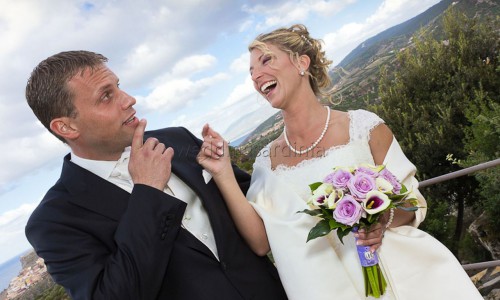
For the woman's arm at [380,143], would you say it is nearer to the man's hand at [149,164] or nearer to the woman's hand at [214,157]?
the woman's hand at [214,157]

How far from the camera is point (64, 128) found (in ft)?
7.71

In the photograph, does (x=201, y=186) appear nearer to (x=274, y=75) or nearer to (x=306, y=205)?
(x=306, y=205)

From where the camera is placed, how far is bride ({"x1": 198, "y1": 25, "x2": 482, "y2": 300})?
2656 millimetres

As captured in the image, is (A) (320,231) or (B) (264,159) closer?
(A) (320,231)

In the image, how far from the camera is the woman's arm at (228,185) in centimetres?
266

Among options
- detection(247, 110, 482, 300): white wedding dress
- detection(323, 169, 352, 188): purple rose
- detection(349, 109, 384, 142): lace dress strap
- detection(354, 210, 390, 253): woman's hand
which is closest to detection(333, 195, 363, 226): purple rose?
detection(323, 169, 352, 188): purple rose

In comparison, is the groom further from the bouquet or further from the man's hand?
the bouquet

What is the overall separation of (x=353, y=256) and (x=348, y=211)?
689 millimetres

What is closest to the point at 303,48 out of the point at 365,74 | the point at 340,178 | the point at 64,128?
the point at 340,178

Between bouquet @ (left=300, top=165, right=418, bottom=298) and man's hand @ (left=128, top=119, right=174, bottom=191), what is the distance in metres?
0.93

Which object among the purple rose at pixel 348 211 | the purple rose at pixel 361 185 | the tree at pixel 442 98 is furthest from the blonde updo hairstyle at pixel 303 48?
the tree at pixel 442 98

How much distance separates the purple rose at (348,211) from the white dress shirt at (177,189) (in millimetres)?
794

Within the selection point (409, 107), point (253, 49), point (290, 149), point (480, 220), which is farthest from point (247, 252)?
point (409, 107)

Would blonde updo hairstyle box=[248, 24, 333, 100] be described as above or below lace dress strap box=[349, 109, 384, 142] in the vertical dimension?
above
